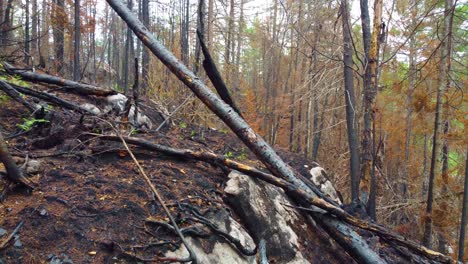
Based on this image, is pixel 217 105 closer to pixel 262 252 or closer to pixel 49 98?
pixel 262 252

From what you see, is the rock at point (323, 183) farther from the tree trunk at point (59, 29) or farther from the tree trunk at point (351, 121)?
the tree trunk at point (59, 29)

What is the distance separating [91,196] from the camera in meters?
2.51

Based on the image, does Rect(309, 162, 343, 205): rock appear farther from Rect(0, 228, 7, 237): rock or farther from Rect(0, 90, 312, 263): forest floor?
Rect(0, 228, 7, 237): rock

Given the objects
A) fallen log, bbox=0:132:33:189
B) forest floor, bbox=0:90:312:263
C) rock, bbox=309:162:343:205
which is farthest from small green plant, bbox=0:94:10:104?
rock, bbox=309:162:343:205

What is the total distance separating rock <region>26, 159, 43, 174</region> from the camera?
255 cm

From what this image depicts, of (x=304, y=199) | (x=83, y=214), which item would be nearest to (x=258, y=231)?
(x=304, y=199)

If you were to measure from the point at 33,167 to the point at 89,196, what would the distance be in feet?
1.97

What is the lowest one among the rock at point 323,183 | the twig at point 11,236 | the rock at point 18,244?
the rock at point 323,183

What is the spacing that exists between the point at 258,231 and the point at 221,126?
291 inches

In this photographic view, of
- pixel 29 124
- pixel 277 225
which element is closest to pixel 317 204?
pixel 277 225

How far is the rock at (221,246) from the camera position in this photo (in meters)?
2.41

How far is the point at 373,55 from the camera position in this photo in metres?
5.43

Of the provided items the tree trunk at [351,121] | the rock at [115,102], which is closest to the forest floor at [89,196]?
the rock at [115,102]

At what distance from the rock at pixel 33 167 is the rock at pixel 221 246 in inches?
55.8
